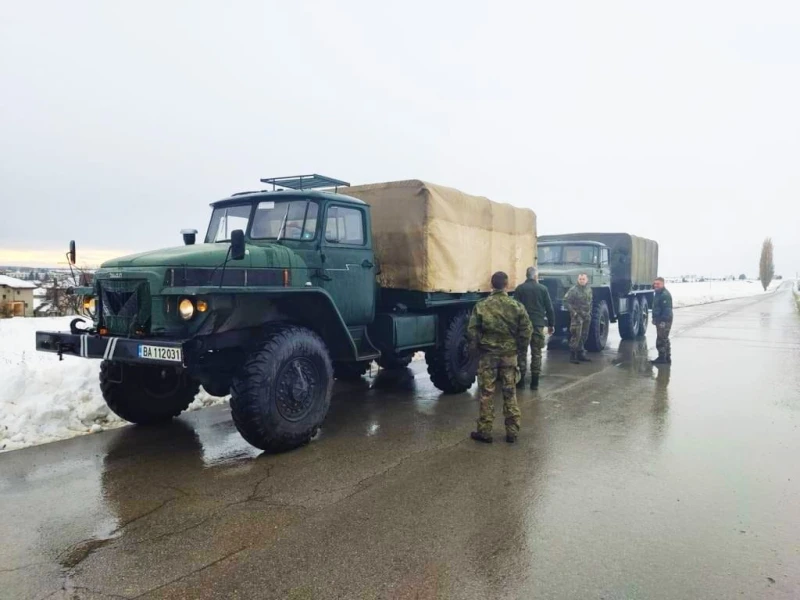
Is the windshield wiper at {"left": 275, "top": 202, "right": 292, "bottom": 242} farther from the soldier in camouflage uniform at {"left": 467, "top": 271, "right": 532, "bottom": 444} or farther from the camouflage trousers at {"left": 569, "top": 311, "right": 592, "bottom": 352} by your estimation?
the camouflage trousers at {"left": 569, "top": 311, "right": 592, "bottom": 352}

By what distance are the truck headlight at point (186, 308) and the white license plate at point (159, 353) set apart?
32cm

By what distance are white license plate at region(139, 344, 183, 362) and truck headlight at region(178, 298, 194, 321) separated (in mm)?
324

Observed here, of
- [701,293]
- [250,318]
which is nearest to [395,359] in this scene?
[250,318]

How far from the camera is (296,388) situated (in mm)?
5199

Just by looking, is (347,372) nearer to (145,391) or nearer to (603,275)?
(145,391)

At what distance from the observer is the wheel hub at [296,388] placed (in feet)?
16.8

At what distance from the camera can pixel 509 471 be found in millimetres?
4734

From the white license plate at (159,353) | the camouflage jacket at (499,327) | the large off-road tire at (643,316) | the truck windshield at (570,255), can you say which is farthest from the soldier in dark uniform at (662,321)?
the white license plate at (159,353)

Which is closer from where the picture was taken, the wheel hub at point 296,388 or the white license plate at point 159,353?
the white license plate at point 159,353

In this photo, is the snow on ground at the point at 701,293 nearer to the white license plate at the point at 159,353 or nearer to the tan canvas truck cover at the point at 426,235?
the tan canvas truck cover at the point at 426,235

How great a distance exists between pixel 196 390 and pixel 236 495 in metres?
2.41

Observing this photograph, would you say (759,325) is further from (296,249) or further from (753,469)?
(296,249)

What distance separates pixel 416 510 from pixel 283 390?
1804mm

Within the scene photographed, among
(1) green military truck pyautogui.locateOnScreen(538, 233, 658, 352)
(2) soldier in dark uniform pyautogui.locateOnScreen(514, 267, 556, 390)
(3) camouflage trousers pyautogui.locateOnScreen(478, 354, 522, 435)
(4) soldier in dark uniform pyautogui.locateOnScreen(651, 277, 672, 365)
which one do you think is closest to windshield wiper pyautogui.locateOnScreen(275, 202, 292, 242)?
(3) camouflage trousers pyautogui.locateOnScreen(478, 354, 522, 435)
